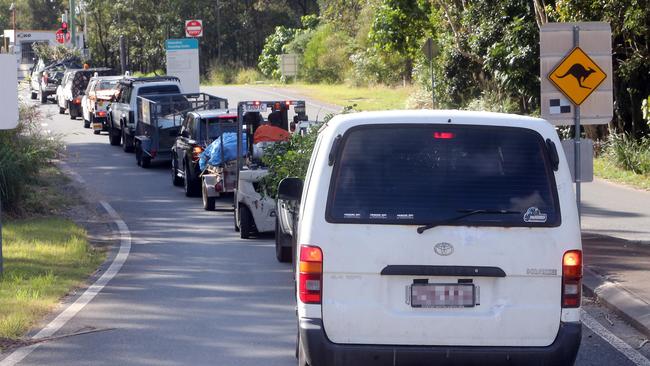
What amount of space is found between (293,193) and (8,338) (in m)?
3.12

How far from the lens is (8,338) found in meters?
8.84

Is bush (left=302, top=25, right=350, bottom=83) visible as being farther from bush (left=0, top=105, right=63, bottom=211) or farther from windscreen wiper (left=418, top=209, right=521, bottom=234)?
windscreen wiper (left=418, top=209, right=521, bottom=234)

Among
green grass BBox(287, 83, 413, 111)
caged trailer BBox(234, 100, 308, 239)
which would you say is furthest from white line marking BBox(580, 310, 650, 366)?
green grass BBox(287, 83, 413, 111)

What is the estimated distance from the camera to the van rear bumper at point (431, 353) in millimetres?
6035

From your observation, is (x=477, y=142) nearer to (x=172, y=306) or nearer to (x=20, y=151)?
(x=172, y=306)

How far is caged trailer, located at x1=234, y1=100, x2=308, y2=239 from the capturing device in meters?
14.6

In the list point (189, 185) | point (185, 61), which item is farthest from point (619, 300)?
point (185, 61)

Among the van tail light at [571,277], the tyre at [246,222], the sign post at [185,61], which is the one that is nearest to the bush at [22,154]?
the tyre at [246,222]

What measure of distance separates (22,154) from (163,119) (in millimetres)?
7138

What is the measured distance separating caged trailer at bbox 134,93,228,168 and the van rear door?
17908mm

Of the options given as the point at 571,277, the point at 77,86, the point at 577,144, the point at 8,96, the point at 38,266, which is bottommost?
the point at 38,266

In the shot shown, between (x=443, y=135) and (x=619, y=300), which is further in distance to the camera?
(x=619, y=300)

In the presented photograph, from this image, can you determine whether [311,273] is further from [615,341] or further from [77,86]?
[77,86]

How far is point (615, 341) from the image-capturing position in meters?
8.63
